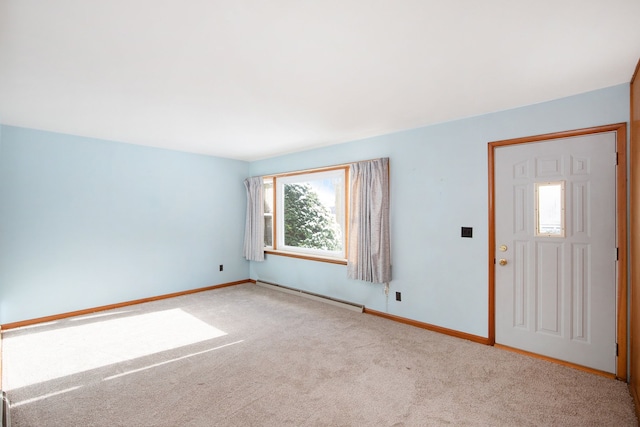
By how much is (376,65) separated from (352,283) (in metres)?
2.98

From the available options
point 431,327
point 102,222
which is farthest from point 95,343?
point 431,327

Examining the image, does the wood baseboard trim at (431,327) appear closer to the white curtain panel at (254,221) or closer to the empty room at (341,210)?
the empty room at (341,210)

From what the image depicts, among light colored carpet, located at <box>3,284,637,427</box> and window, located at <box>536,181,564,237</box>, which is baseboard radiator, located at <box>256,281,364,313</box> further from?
window, located at <box>536,181,564,237</box>

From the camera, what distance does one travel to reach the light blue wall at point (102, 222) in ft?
11.8

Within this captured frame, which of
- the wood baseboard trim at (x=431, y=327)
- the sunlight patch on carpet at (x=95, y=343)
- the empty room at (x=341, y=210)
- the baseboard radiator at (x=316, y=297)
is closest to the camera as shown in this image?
the empty room at (x=341, y=210)

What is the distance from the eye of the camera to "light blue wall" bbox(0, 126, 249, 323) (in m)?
3.60

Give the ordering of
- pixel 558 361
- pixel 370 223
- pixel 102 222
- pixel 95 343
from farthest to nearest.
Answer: pixel 102 222, pixel 370 223, pixel 95 343, pixel 558 361

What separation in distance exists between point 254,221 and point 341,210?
1805 mm

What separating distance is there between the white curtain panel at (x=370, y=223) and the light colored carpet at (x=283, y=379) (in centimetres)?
68

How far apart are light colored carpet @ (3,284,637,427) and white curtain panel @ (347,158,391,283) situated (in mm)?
682

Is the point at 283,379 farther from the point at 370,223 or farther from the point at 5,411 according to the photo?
the point at 370,223

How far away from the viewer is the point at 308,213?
17.2ft

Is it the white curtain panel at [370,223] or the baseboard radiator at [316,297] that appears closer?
the white curtain panel at [370,223]

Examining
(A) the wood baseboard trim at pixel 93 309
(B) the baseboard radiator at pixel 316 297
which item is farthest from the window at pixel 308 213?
(A) the wood baseboard trim at pixel 93 309
